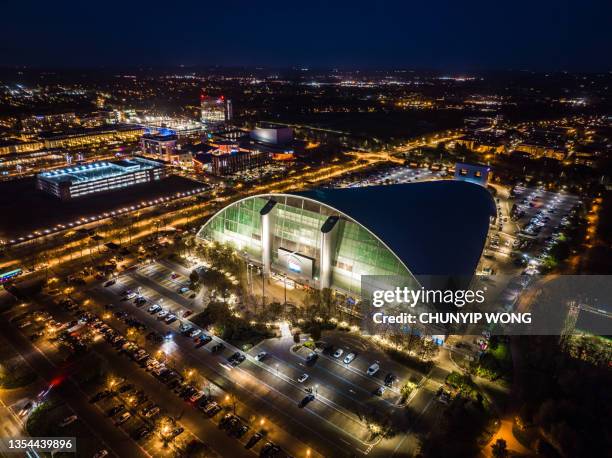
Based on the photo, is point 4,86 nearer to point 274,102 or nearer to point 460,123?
point 274,102

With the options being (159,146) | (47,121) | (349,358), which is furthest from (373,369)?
(47,121)

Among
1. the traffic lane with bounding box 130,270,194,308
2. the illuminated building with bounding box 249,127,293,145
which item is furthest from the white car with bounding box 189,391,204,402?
the illuminated building with bounding box 249,127,293,145

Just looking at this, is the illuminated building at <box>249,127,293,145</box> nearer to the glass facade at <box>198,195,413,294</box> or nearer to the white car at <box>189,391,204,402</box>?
the glass facade at <box>198,195,413,294</box>

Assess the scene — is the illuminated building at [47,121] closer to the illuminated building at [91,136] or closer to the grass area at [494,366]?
the illuminated building at [91,136]

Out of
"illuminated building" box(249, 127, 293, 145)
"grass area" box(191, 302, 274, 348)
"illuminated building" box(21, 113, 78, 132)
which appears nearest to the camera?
"grass area" box(191, 302, 274, 348)

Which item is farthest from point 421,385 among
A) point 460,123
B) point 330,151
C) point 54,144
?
point 460,123

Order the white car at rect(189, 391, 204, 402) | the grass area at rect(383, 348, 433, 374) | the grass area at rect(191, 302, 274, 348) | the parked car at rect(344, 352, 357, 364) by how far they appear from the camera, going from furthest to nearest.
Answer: the grass area at rect(191, 302, 274, 348) → the parked car at rect(344, 352, 357, 364) → the grass area at rect(383, 348, 433, 374) → the white car at rect(189, 391, 204, 402)

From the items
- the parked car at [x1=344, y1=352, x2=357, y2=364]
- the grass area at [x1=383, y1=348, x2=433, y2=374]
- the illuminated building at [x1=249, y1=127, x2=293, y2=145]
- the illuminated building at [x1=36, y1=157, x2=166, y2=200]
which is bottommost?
the parked car at [x1=344, y1=352, x2=357, y2=364]
